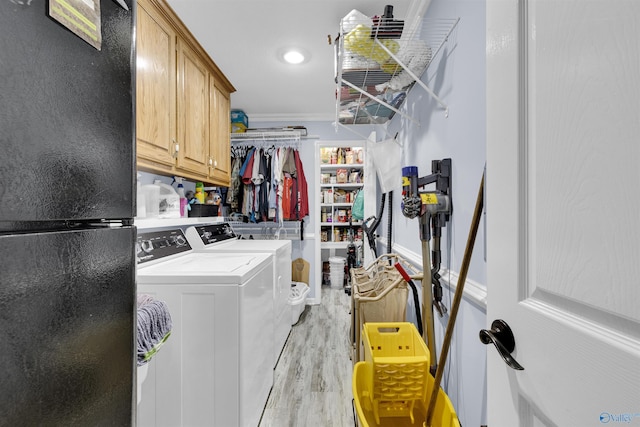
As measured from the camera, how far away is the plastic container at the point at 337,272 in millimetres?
4445

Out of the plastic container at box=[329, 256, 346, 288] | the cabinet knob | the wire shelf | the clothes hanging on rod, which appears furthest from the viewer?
the plastic container at box=[329, 256, 346, 288]

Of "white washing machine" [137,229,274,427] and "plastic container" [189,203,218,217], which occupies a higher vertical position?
"plastic container" [189,203,218,217]

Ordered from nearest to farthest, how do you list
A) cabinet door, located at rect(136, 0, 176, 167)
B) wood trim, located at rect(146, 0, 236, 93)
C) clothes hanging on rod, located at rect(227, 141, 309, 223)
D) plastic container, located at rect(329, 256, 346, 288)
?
cabinet door, located at rect(136, 0, 176, 167) < wood trim, located at rect(146, 0, 236, 93) < clothes hanging on rod, located at rect(227, 141, 309, 223) < plastic container, located at rect(329, 256, 346, 288)

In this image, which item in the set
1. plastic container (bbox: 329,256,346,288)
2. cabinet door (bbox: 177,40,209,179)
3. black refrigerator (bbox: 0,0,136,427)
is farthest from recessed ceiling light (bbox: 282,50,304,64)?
plastic container (bbox: 329,256,346,288)

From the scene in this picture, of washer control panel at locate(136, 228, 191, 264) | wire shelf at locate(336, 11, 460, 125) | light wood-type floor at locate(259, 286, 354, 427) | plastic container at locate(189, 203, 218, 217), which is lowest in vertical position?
light wood-type floor at locate(259, 286, 354, 427)

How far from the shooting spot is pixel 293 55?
7.16ft

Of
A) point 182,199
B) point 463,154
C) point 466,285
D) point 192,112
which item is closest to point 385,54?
point 463,154

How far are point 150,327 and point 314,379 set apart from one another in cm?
146

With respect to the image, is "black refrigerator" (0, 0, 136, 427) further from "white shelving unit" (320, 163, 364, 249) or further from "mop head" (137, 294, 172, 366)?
"white shelving unit" (320, 163, 364, 249)

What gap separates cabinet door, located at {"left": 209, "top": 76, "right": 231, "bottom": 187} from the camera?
2.37m

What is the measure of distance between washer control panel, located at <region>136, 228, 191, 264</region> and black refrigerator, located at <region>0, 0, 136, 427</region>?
96 centimetres

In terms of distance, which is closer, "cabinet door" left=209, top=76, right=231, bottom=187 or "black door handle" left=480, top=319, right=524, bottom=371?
"black door handle" left=480, top=319, right=524, bottom=371

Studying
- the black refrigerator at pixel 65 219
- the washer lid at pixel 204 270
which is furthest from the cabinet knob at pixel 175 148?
the black refrigerator at pixel 65 219

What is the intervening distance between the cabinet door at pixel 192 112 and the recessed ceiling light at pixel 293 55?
0.64 meters
